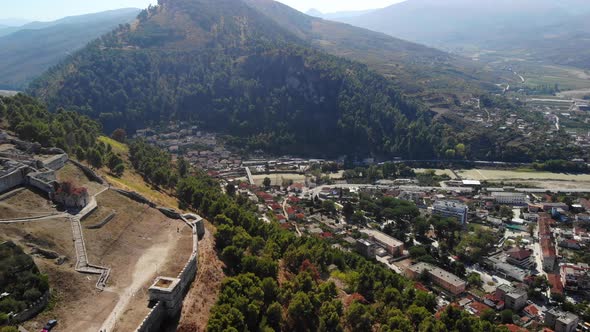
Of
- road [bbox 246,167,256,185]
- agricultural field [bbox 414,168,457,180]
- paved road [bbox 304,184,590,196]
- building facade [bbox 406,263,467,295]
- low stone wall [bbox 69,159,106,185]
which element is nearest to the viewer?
low stone wall [bbox 69,159,106,185]

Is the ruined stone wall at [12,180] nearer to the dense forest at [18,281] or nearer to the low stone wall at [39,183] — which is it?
the low stone wall at [39,183]

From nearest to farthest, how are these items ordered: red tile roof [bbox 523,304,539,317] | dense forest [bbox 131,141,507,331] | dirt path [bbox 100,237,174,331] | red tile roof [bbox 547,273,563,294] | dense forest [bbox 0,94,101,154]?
dirt path [bbox 100,237,174,331], dense forest [bbox 131,141,507,331], red tile roof [bbox 523,304,539,317], red tile roof [bbox 547,273,563,294], dense forest [bbox 0,94,101,154]

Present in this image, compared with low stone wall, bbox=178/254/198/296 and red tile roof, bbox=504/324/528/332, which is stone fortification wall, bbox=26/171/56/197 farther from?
red tile roof, bbox=504/324/528/332

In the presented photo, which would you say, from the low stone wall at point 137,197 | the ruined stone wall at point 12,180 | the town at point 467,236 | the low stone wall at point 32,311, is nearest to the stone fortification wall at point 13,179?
the ruined stone wall at point 12,180

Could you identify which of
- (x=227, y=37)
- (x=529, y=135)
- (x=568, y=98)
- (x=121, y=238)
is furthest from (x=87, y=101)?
(x=568, y=98)

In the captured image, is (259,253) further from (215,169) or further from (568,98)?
(568,98)

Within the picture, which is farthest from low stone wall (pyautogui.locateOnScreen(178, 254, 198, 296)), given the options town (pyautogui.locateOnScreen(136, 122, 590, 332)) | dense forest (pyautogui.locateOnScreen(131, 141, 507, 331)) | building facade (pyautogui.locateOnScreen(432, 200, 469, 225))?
building facade (pyautogui.locateOnScreen(432, 200, 469, 225))
